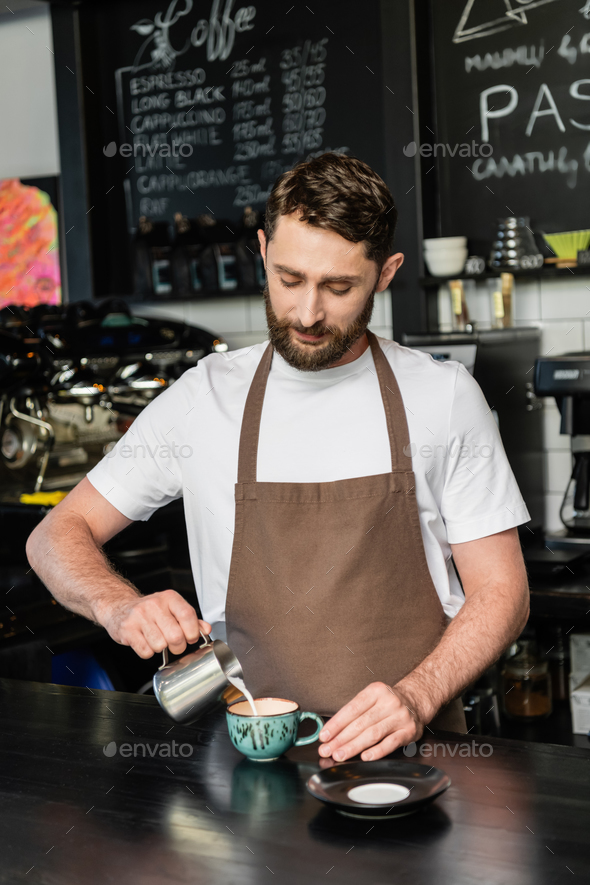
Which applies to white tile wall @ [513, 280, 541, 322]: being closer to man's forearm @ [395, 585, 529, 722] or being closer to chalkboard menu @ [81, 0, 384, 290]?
chalkboard menu @ [81, 0, 384, 290]

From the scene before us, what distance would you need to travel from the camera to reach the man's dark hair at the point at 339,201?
1.59 meters

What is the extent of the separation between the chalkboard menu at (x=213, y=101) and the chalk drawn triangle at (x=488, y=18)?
317 millimetres

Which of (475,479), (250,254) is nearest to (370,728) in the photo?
(475,479)

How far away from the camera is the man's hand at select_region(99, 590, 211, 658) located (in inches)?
53.1

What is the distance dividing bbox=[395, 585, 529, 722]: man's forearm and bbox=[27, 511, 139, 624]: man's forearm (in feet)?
1.54

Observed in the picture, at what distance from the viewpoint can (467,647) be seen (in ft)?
4.98

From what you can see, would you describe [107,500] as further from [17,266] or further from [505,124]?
[17,266]

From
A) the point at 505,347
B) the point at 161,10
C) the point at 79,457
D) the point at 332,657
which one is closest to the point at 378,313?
the point at 505,347

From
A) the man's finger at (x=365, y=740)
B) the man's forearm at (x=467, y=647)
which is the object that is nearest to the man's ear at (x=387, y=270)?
the man's forearm at (x=467, y=647)

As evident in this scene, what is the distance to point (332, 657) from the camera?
1.58m

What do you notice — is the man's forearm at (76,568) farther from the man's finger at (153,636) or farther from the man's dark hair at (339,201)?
the man's dark hair at (339,201)

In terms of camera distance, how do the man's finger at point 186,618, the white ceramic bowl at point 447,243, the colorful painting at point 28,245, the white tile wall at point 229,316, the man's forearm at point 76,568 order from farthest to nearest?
1. the colorful painting at point 28,245
2. the white tile wall at point 229,316
3. the white ceramic bowl at point 447,243
4. the man's forearm at point 76,568
5. the man's finger at point 186,618

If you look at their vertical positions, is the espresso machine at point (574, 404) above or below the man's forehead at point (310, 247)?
below

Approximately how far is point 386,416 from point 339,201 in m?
0.39
